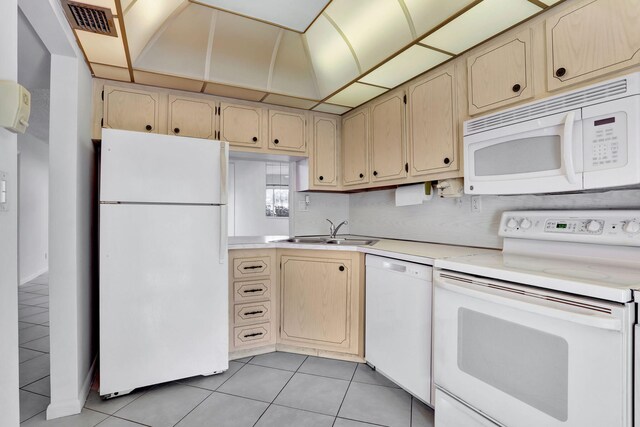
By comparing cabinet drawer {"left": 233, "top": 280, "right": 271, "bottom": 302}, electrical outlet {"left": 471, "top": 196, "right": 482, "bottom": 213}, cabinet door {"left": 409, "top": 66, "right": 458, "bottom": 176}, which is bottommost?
cabinet drawer {"left": 233, "top": 280, "right": 271, "bottom": 302}

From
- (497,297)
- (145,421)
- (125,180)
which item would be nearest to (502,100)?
(497,297)

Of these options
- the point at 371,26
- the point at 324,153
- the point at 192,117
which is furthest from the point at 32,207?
the point at 371,26

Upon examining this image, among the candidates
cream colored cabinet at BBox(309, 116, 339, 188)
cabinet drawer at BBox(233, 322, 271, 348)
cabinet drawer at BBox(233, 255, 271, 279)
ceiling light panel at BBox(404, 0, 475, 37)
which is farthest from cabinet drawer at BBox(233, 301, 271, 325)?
ceiling light panel at BBox(404, 0, 475, 37)

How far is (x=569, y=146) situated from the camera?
1.35m

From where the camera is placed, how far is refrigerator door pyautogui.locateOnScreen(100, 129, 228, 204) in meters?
1.87

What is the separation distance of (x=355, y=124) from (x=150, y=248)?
2.02 metres

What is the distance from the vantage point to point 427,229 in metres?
2.50

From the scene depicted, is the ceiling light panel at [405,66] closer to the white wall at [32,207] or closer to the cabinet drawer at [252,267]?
the cabinet drawer at [252,267]

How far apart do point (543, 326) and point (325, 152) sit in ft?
7.53

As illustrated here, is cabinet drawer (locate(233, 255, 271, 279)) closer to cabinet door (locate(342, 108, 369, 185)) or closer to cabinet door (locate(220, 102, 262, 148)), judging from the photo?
cabinet door (locate(220, 102, 262, 148))

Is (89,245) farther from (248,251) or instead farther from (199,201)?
(248,251)

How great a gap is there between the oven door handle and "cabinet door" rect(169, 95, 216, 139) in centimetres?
214

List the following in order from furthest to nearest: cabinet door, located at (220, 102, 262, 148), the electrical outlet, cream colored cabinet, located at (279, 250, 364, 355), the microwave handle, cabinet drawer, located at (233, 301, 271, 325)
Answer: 1. cabinet door, located at (220, 102, 262, 148)
2. cabinet drawer, located at (233, 301, 271, 325)
3. cream colored cabinet, located at (279, 250, 364, 355)
4. the electrical outlet
5. the microwave handle

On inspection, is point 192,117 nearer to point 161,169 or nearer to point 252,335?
point 161,169
